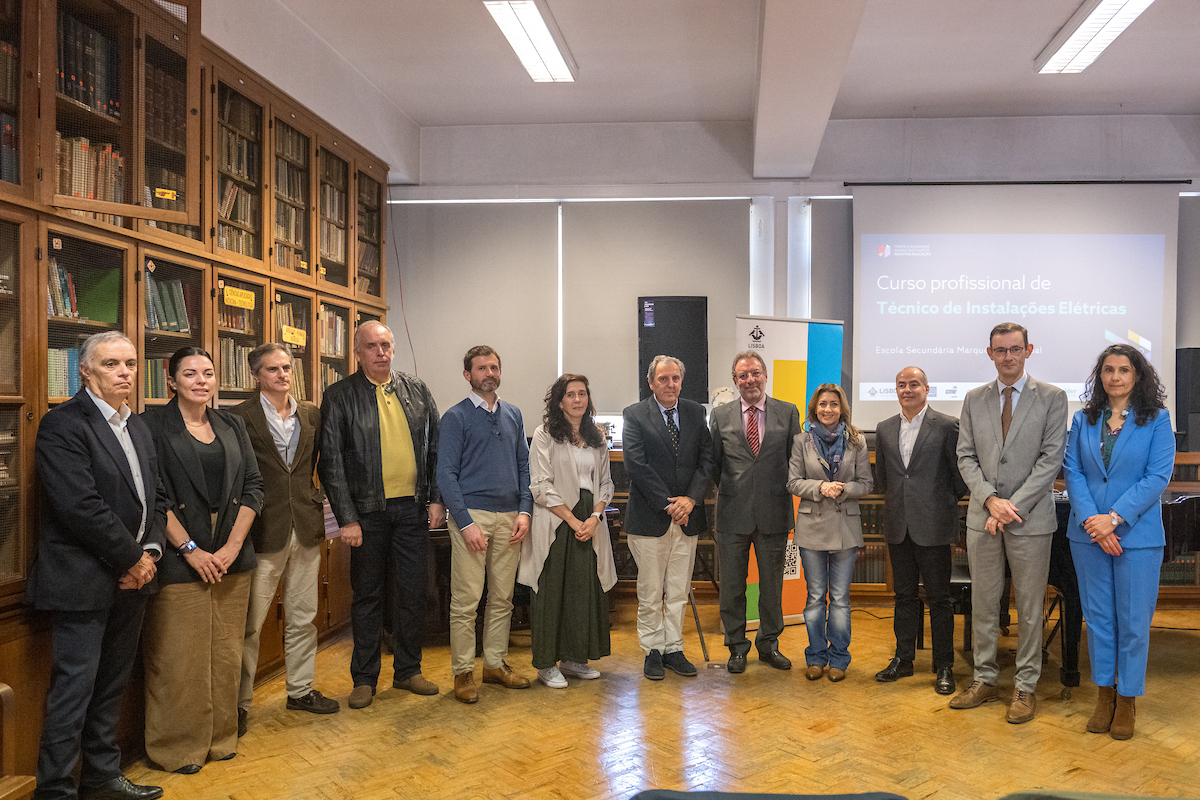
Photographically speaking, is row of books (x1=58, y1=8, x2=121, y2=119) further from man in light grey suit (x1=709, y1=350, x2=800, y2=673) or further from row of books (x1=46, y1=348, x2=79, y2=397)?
man in light grey suit (x1=709, y1=350, x2=800, y2=673)

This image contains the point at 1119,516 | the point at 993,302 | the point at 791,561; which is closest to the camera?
the point at 1119,516

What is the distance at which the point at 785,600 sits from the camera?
507 centimetres

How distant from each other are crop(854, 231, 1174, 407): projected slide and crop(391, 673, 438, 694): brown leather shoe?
12.4ft

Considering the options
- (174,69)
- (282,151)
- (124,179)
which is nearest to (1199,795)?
(124,179)

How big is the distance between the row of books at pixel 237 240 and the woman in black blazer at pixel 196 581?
128 centimetres

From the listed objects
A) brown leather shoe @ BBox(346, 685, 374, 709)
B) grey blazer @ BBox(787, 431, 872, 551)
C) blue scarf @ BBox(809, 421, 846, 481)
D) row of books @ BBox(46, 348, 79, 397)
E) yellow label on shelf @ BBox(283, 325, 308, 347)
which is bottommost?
brown leather shoe @ BBox(346, 685, 374, 709)

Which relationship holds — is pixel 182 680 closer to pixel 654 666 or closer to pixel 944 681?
pixel 654 666

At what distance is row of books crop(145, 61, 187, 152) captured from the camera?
313 centimetres

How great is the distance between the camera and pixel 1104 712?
326 cm

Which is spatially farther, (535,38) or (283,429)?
(535,38)

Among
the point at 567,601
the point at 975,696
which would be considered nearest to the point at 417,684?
the point at 567,601

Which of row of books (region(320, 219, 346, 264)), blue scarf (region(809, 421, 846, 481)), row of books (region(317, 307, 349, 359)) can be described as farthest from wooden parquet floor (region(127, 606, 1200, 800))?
row of books (region(320, 219, 346, 264))

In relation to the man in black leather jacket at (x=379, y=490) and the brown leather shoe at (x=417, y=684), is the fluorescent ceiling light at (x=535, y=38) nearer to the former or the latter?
the man in black leather jacket at (x=379, y=490)

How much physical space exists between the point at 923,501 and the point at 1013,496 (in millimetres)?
422
